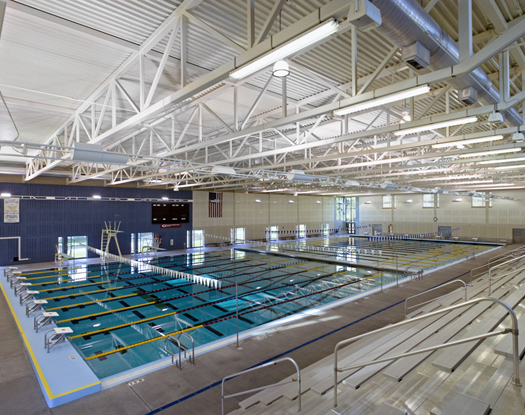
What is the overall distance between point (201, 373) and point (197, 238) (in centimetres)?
2195

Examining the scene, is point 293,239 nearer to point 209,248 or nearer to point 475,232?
point 209,248

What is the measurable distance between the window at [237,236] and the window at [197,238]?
316 cm

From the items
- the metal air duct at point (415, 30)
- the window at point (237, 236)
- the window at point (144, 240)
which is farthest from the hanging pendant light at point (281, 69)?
the window at point (237, 236)

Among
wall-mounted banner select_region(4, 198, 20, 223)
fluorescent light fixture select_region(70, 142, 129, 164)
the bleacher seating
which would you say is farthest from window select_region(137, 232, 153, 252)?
the bleacher seating

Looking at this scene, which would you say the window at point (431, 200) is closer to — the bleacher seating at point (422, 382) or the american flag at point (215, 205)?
the american flag at point (215, 205)

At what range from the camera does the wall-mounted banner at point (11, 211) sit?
17969 mm

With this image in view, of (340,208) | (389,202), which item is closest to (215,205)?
(340,208)

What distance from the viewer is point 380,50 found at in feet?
18.6

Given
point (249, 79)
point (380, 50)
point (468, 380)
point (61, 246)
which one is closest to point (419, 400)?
point (468, 380)

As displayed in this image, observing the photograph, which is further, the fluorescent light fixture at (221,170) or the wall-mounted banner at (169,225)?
the wall-mounted banner at (169,225)

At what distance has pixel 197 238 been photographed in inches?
1073

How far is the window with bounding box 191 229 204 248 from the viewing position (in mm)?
26844

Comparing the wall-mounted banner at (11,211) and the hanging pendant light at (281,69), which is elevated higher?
the hanging pendant light at (281,69)

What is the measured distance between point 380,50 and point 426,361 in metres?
5.40
